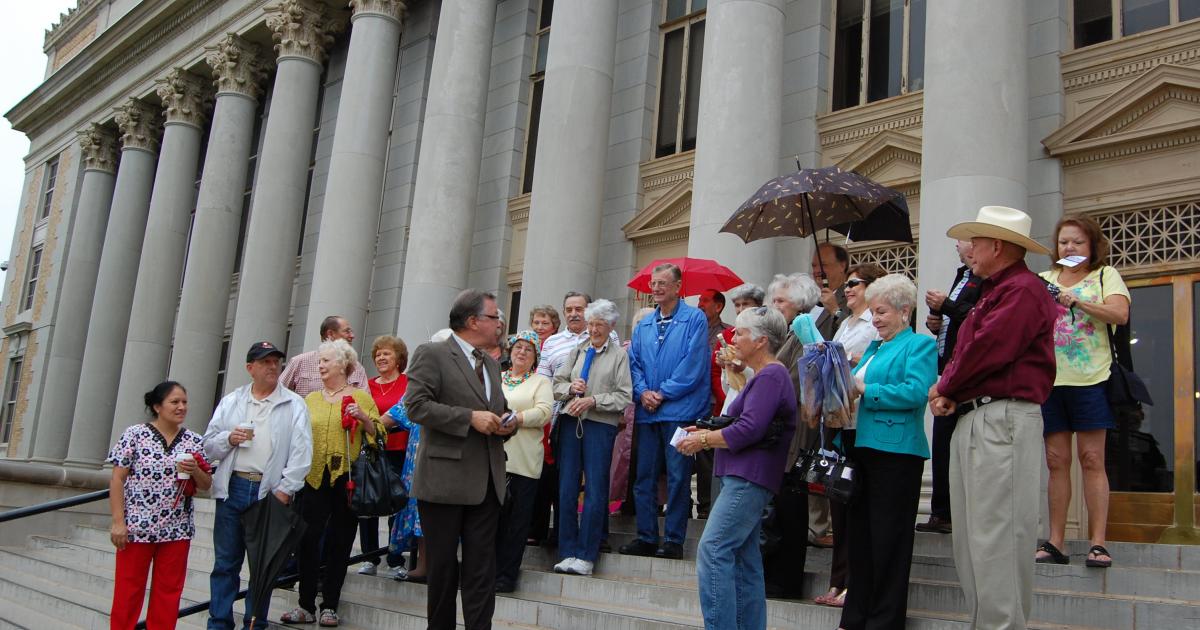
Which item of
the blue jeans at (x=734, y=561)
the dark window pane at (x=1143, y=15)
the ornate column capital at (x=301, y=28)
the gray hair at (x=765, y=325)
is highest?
the ornate column capital at (x=301, y=28)

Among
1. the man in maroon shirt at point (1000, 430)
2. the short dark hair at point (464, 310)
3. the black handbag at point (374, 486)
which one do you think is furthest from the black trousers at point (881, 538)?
the black handbag at point (374, 486)

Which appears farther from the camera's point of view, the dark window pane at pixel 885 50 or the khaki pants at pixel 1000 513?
the dark window pane at pixel 885 50

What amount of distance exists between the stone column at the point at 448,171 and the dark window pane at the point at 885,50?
19.7ft

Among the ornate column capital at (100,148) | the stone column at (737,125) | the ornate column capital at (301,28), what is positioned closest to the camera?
the stone column at (737,125)

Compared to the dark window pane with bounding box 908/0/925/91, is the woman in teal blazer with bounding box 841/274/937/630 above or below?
below

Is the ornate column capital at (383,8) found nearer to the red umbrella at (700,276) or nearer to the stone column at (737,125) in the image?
the stone column at (737,125)

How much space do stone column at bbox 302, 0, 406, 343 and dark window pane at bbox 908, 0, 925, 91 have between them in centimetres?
920

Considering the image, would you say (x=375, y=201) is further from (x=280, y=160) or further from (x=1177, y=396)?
(x=1177, y=396)

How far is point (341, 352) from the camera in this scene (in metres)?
7.59

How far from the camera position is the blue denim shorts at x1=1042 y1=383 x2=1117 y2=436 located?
19.9ft

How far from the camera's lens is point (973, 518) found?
4.67m

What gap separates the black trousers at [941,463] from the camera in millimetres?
Result: 6746

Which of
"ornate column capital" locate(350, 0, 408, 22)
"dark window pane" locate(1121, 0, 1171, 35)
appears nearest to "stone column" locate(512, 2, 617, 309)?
"ornate column capital" locate(350, 0, 408, 22)

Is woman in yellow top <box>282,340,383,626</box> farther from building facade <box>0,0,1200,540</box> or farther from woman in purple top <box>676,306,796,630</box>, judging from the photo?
building facade <box>0,0,1200,540</box>
